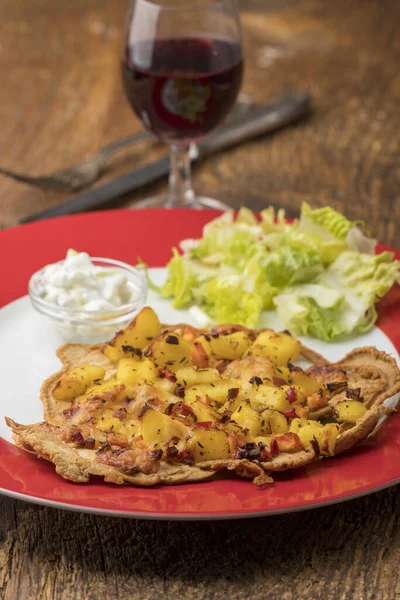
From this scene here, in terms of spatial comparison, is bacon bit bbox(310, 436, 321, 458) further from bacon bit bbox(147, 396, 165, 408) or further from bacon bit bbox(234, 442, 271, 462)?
bacon bit bbox(147, 396, 165, 408)

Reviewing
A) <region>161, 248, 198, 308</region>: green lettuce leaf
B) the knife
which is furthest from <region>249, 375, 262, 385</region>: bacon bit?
the knife

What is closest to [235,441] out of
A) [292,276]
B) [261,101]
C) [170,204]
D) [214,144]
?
[292,276]

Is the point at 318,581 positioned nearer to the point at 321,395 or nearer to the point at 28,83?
the point at 321,395

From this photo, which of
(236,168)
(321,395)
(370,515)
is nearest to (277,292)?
(321,395)

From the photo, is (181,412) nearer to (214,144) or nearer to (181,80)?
(181,80)

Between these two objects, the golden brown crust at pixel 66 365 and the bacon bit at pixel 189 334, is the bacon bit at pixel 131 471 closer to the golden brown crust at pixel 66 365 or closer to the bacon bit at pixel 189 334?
the golden brown crust at pixel 66 365

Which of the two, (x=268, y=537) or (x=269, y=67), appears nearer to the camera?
(x=268, y=537)
